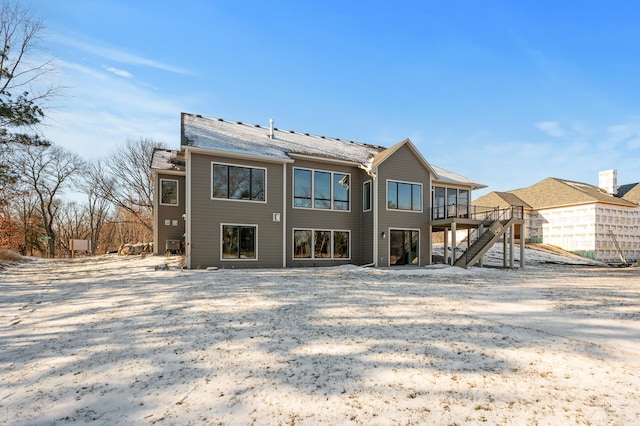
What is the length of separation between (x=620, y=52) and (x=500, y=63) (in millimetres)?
5806

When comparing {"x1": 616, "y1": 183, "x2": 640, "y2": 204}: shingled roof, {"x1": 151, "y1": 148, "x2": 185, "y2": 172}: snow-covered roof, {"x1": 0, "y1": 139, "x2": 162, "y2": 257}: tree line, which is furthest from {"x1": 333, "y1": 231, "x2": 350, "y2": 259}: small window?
{"x1": 616, "y1": 183, "x2": 640, "y2": 204}: shingled roof

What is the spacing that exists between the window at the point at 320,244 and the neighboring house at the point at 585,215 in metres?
23.3

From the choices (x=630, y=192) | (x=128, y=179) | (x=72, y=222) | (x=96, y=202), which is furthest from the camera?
(x=72, y=222)

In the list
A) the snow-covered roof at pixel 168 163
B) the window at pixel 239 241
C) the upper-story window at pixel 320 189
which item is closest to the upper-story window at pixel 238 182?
the window at pixel 239 241

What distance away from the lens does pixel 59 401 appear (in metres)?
2.83

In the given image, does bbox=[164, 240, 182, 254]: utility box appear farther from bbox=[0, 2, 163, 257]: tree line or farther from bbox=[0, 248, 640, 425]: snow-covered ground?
bbox=[0, 248, 640, 425]: snow-covered ground

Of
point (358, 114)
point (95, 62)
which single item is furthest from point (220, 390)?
point (358, 114)

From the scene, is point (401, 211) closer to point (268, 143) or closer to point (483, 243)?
point (483, 243)

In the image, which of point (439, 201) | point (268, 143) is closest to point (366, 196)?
point (439, 201)

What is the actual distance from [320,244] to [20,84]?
48.3 feet

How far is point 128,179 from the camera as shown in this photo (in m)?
29.1

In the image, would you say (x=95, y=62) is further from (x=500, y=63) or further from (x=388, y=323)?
(x=500, y=63)

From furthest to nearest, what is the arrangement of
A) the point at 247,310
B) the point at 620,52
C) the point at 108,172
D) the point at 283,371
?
the point at 108,172
the point at 620,52
the point at 247,310
the point at 283,371

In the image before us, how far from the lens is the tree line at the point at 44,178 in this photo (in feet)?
40.8
